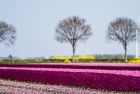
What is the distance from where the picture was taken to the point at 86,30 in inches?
3617

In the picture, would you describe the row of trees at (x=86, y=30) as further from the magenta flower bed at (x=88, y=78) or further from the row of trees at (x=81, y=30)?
the magenta flower bed at (x=88, y=78)

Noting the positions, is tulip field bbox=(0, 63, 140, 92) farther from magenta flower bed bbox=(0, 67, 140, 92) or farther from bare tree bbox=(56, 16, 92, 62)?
bare tree bbox=(56, 16, 92, 62)

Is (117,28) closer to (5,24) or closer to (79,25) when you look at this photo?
(79,25)

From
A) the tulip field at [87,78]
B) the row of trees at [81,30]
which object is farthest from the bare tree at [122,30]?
the tulip field at [87,78]

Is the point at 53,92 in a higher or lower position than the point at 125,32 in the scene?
lower

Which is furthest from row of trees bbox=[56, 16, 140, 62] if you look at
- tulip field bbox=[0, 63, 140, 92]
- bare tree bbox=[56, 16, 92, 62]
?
tulip field bbox=[0, 63, 140, 92]

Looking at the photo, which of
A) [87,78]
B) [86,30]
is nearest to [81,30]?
[86,30]

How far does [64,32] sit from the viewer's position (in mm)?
90875

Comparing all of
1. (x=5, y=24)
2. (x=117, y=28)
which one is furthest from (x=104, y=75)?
(x=5, y=24)

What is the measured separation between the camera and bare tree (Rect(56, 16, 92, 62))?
90500 millimetres

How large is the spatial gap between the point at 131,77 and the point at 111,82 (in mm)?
1290

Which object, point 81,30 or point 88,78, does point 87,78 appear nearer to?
point 88,78

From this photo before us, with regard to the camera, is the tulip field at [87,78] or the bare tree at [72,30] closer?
the tulip field at [87,78]

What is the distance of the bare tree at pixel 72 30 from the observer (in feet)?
297
